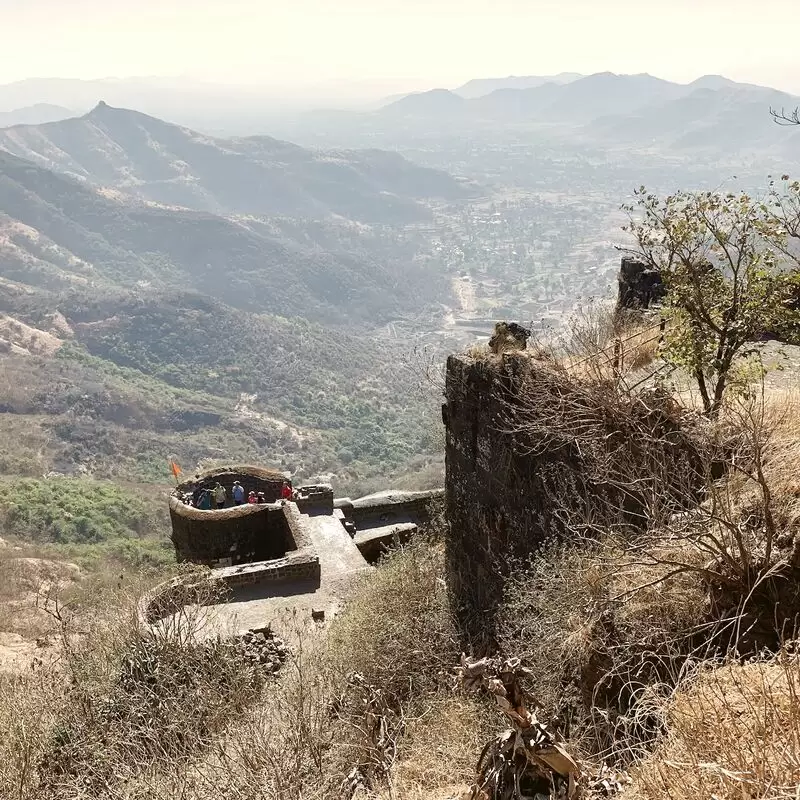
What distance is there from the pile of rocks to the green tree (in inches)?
289

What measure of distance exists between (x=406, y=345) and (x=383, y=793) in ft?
374

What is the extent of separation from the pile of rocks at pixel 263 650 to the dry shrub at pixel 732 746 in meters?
7.46

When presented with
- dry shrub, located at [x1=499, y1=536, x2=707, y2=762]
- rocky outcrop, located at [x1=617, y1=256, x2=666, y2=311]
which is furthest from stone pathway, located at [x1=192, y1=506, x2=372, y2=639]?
rocky outcrop, located at [x1=617, y1=256, x2=666, y2=311]

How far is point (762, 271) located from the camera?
704 centimetres

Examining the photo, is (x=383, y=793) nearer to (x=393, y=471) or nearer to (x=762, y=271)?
(x=762, y=271)

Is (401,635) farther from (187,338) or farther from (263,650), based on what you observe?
(187,338)

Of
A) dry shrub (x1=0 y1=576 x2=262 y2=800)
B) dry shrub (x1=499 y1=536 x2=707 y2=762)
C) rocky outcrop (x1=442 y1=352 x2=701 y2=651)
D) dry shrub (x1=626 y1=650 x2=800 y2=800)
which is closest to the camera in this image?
dry shrub (x1=626 y1=650 x2=800 y2=800)

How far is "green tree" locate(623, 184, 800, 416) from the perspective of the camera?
7133mm

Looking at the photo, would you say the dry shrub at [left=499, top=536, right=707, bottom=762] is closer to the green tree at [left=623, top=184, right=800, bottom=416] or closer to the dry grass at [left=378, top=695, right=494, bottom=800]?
the dry grass at [left=378, top=695, right=494, bottom=800]

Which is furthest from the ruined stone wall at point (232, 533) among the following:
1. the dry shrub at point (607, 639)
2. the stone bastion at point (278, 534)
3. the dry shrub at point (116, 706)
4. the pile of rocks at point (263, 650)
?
the dry shrub at point (607, 639)

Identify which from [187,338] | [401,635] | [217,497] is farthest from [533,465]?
[187,338]

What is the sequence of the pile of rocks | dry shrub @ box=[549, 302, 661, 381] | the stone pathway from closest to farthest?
dry shrub @ box=[549, 302, 661, 381] → the pile of rocks → the stone pathway

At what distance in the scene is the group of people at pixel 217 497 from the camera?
17531mm

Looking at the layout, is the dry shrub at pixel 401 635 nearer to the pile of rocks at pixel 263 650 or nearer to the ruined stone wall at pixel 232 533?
the pile of rocks at pixel 263 650
